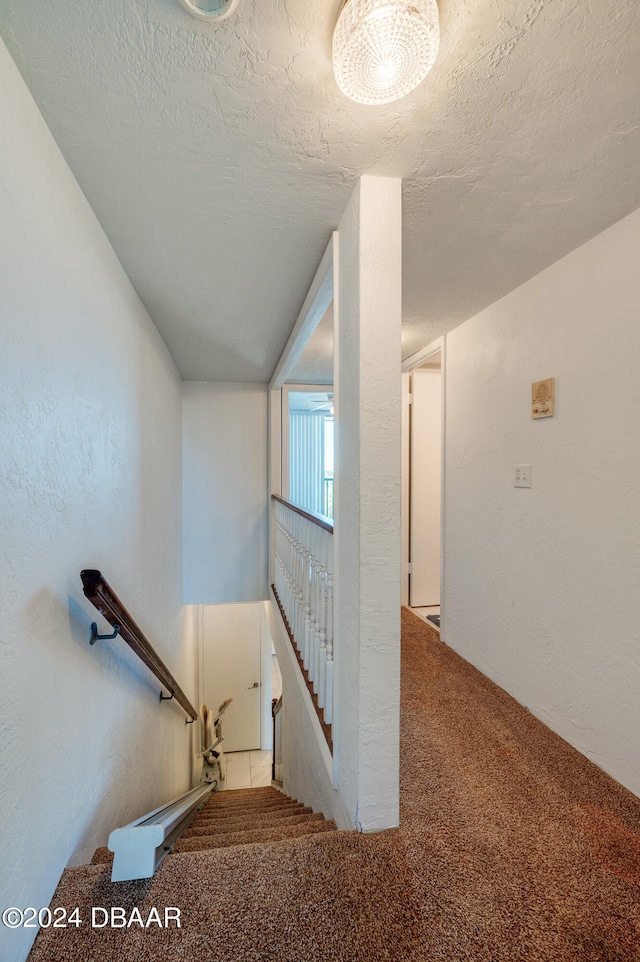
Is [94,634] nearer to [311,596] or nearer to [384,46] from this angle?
[311,596]

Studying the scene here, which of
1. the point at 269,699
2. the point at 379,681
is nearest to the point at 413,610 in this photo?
the point at 379,681

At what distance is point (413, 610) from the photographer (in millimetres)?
3281

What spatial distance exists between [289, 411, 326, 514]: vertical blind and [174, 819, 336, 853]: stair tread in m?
4.59

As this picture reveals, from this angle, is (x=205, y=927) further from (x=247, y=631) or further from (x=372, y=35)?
(x=247, y=631)

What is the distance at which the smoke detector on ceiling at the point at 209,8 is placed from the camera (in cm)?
70

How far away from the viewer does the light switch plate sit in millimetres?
1837

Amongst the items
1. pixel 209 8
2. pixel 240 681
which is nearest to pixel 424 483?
pixel 209 8

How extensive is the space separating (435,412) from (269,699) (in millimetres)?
4338

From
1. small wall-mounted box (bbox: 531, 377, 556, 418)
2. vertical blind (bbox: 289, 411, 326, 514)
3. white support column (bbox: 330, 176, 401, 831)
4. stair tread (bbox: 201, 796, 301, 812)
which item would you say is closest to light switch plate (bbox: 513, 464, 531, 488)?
small wall-mounted box (bbox: 531, 377, 556, 418)

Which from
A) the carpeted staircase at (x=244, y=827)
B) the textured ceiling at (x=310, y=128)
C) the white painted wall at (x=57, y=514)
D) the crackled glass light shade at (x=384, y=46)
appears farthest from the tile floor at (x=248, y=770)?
the crackled glass light shade at (x=384, y=46)

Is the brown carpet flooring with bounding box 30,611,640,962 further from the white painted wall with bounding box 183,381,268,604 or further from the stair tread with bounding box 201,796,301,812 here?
the white painted wall with bounding box 183,381,268,604

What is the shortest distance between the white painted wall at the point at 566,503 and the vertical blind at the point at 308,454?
3704 mm

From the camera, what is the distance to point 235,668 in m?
5.02

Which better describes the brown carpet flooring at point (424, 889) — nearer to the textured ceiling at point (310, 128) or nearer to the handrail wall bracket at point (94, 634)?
the handrail wall bracket at point (94, 634)
